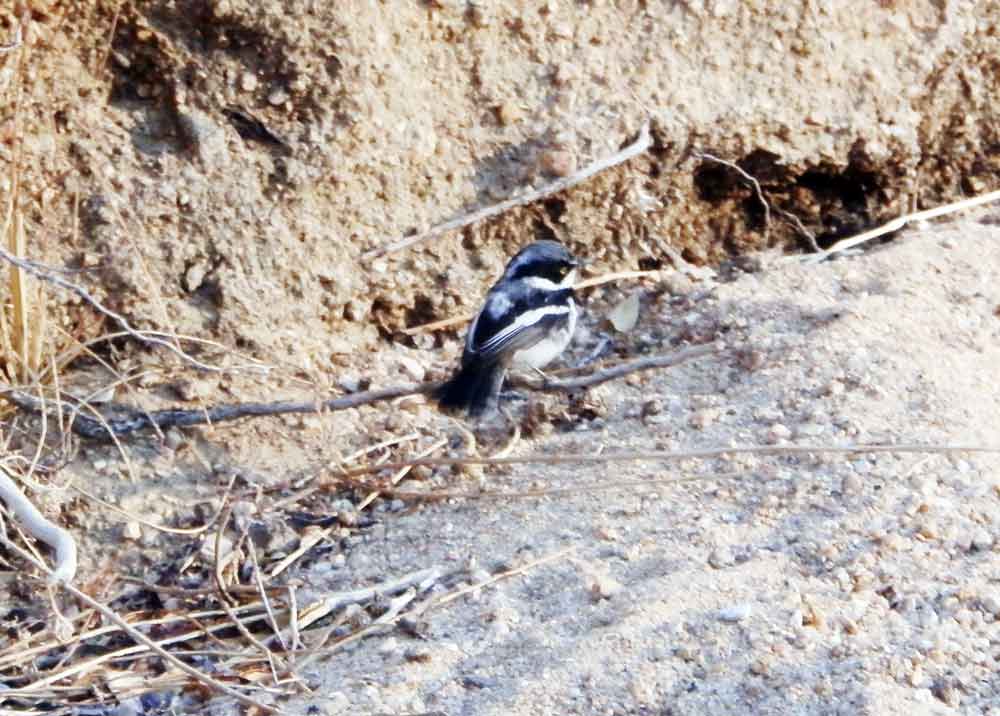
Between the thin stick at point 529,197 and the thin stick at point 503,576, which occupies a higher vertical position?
the thin stick at point 529,197

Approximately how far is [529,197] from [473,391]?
107 cm

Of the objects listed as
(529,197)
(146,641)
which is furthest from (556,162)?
(146,641)

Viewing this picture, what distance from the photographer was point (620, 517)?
16.2 ft

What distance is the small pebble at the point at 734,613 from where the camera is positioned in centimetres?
438

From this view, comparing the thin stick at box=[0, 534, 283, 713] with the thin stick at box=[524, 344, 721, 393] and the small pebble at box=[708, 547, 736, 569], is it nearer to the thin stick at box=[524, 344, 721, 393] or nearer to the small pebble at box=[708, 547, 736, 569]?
the small pebble at box=[708, 547, 736, 569]

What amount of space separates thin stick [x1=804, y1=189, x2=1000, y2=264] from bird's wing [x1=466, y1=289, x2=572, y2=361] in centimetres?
139

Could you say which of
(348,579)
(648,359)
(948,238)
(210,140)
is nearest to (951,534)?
(648,359)

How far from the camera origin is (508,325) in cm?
567

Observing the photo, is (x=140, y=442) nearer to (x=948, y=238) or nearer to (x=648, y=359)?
(x=648, y=359)

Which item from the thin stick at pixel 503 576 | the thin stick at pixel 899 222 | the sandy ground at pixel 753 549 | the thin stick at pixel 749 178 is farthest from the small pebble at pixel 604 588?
the thin stick at pixel 749 178

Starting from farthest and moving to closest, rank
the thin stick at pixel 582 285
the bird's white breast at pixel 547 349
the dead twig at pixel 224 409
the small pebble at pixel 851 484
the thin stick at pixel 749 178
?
the thin stick at pixel 749 178
the thin stick at pixel 582 285
the bird's white breast at pixel 547 349
the dead twig at pixel 224 409
the small pebble at pixel 851 484

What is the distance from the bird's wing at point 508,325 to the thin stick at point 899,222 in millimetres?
1387

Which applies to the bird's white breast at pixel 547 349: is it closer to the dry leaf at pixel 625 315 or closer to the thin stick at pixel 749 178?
the dry leaf at pixel 625 315

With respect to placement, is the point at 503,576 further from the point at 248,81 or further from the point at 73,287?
the point at 248,81
